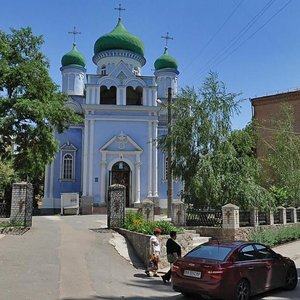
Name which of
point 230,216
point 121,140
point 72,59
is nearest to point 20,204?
point 230,216

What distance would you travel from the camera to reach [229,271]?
28.3ft

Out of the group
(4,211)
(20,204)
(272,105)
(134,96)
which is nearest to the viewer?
(20,204)

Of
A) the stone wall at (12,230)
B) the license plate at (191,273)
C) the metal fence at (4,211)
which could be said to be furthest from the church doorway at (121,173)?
the license plate at (191,273)

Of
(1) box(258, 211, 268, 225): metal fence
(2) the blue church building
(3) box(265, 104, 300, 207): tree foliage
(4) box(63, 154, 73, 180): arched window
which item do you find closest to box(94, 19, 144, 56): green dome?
(2) the blue church building

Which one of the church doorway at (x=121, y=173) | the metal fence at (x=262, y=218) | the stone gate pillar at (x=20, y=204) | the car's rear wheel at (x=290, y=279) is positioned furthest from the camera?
the church doorway at (x=121, y=173)

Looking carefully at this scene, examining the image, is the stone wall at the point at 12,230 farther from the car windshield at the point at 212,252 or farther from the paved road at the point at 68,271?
the car windshield at the point at 212,252

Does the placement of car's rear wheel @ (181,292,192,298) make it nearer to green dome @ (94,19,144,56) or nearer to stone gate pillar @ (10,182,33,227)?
stone gate pillar @ (10,182,33,227)

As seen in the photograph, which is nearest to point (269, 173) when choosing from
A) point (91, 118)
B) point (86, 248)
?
point (91, 118)

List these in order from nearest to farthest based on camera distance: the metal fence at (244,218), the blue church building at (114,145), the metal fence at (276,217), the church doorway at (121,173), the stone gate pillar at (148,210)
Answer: the stone gate pillar at (148,210) < the metal fence at (244,218) < the metal fence at (276,217) < the blue church building at (114,145) < the church doorway at (121,173)

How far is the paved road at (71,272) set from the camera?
9141mm

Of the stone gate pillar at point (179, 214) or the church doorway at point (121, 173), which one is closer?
the stone gate pillar at point (179, 214)

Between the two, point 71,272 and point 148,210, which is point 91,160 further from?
point 71,272

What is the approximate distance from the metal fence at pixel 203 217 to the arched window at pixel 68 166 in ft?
59.0

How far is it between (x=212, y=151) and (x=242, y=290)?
42.5 feet
